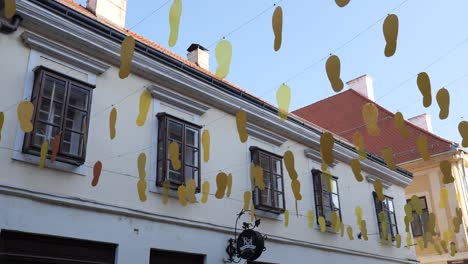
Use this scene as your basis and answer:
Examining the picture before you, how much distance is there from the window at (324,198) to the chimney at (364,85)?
10.4m

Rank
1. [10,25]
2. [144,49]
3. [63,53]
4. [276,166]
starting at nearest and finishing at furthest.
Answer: [10,25] < [63,53] < [144,49] < [276,166]

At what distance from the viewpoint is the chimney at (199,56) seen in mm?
13766

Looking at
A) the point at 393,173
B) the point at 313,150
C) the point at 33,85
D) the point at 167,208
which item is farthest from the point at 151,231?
the point at 393,173

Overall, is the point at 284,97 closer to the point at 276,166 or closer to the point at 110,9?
the point at 276,166

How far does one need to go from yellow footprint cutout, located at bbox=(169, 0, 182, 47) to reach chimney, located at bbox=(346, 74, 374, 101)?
18.7 m

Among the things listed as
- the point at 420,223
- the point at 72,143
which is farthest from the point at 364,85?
the point at 72,143

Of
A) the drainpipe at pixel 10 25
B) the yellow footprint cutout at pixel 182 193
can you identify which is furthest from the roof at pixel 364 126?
the drainpipe at pixel 10 25

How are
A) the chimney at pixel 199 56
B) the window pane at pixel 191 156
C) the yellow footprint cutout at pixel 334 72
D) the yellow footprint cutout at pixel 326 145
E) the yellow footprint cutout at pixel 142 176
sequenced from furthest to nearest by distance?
the chimney at pixel 199 56 < the window pane at pixel 191 156 < the yellow footprint cutout at pixel 142 176 < the yellow footprint cutout at pixel 326 145 < the yellow footprint cutout at pixel 334 72

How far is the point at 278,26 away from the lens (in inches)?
205

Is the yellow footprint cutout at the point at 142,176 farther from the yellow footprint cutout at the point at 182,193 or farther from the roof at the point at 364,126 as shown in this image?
the roof at the point at 364,126

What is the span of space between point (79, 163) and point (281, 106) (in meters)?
3.46

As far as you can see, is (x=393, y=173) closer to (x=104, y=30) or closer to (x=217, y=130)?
(x=217, y=130)

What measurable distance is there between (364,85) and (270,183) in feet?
44.0

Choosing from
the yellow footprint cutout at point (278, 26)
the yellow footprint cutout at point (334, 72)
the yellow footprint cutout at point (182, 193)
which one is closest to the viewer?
the yellow footprint cutout at point (278, 26)
